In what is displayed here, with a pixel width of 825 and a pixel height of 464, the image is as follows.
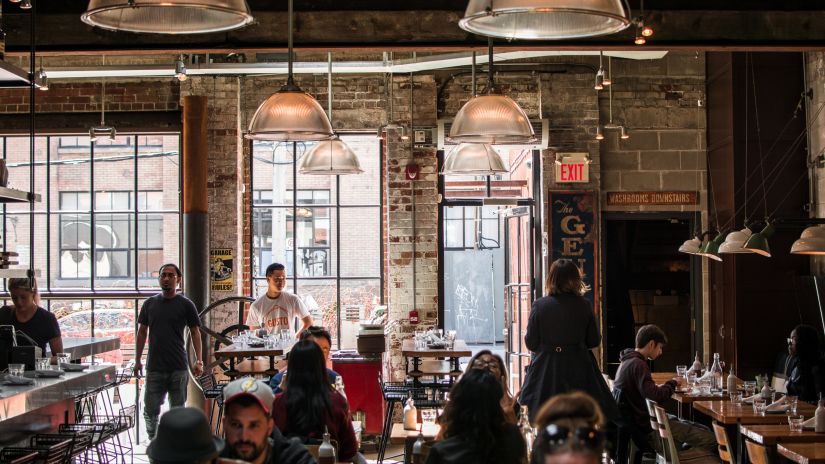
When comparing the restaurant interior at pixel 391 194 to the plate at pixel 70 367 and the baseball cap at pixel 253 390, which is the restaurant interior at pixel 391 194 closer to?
the plate at pixel 70 367

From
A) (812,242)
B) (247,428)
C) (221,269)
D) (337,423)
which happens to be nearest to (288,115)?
(337,423)

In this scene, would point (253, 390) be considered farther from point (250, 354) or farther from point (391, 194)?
point (391, 194)

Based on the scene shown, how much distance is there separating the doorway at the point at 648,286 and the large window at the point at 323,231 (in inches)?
120

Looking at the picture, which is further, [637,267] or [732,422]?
[637,267]

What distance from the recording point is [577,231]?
1170 cm

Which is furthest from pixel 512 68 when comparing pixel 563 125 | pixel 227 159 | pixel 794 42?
pixel 794 42

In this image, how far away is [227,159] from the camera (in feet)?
38.5

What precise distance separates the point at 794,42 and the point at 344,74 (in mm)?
5922

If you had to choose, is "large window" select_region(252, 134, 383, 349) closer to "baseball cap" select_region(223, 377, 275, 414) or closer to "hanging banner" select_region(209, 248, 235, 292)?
"hanging banner" select_region(209, 248, 235, 292)

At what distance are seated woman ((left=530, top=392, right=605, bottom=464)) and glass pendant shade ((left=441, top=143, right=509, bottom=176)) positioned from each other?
7.35 m

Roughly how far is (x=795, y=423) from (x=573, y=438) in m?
4.27

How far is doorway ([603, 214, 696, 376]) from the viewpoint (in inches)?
516

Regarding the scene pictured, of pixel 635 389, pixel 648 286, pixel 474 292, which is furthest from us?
pixel 474 292

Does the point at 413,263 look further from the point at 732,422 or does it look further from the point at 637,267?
the point at 732,422
